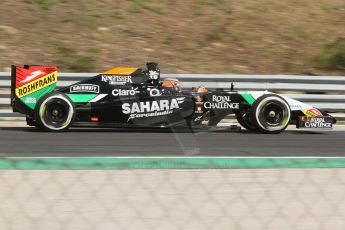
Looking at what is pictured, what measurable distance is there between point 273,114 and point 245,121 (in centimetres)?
55

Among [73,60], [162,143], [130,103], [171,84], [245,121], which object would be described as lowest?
[162,143]

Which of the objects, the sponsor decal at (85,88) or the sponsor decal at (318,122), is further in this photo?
the sponsor decal at (318,122)

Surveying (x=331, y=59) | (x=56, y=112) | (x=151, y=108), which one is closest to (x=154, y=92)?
(x=151, y=108)

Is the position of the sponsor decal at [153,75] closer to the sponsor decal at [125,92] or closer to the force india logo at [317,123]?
the sponsor decal at [125,92]

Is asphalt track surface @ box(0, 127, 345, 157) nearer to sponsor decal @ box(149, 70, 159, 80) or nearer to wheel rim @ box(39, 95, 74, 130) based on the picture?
wheel rim @ box(39, 95, 74, 130)

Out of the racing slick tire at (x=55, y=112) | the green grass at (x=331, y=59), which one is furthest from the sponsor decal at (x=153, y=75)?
the green grass at (x=331, y=59)

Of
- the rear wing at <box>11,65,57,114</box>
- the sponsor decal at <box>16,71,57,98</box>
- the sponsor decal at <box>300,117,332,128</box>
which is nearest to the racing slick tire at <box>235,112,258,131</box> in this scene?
the sponsor decal at <box>300,117,332,128</box>

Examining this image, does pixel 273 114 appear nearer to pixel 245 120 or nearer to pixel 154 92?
pixel 245 120

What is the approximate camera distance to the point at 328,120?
11773 millimetres

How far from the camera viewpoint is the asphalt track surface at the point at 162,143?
30.4ft

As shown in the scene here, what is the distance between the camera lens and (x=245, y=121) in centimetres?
1217

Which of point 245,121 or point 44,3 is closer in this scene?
point 245,121

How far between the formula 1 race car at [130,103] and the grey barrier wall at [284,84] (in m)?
2.01

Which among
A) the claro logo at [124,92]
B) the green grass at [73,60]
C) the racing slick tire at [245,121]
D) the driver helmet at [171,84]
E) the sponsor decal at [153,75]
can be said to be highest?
the green grass at [73,60]
